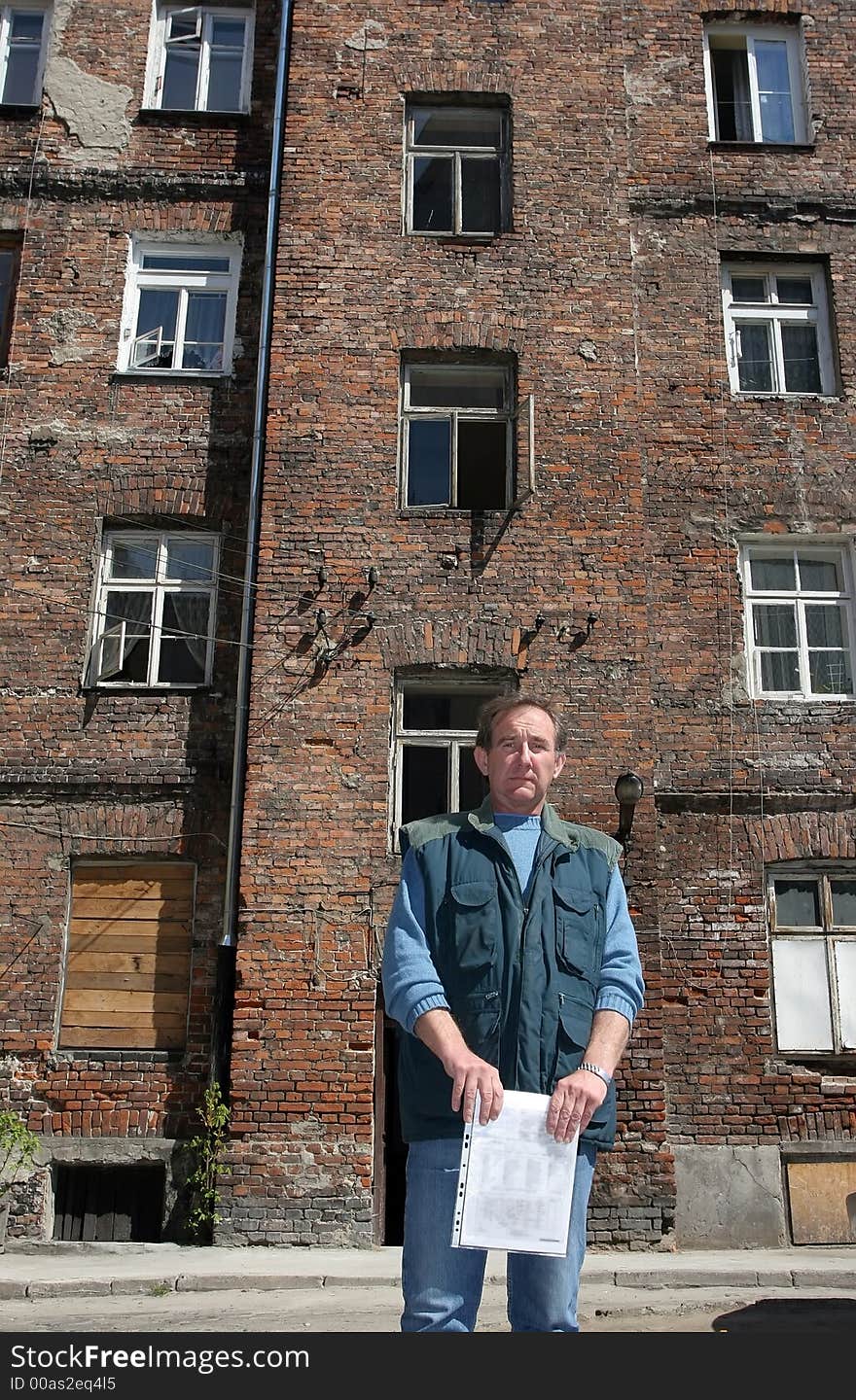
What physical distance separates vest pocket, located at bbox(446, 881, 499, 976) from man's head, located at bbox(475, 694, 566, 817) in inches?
13.6

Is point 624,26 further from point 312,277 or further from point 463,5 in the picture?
point 312,277

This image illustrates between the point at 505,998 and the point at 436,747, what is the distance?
7249 mm

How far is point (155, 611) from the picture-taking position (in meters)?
11.4

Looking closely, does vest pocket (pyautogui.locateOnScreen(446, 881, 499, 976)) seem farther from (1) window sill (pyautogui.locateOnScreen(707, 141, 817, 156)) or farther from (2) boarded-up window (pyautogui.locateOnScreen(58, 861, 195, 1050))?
(1) window sill (pyautogui.locateOnScreen(707, 141, 817, 156))

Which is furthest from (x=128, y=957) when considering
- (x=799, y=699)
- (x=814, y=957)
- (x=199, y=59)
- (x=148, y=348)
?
(x=199, y=59)

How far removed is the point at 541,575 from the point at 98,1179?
21.5 ft

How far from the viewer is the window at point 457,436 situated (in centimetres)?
1149

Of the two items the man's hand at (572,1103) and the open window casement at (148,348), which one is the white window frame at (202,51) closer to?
the open window casement at (148,348)

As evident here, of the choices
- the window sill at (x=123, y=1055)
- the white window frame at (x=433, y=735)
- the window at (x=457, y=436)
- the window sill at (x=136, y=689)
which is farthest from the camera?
the window at (x=457, y=436)

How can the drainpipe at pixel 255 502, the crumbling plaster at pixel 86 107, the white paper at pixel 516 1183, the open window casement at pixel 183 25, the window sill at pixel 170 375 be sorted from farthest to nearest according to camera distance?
1. the open window casement at pixel 183 25
2. the crumbling plaster at pixel 86 107
3. the window sill at pixel 170 375
4. the drainpipe at pixel 255 502
5. the white paper at pixel 516 1183

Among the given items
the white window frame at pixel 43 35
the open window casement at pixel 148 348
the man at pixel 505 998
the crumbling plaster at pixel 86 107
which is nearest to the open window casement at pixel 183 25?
the crumbling plaster at pixel 86 107

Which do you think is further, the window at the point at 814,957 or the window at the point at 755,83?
the window at the point at 755,83

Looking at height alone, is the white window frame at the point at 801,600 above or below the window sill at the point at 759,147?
below

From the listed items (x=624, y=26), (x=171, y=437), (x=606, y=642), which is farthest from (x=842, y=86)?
(x=171, y=437)
